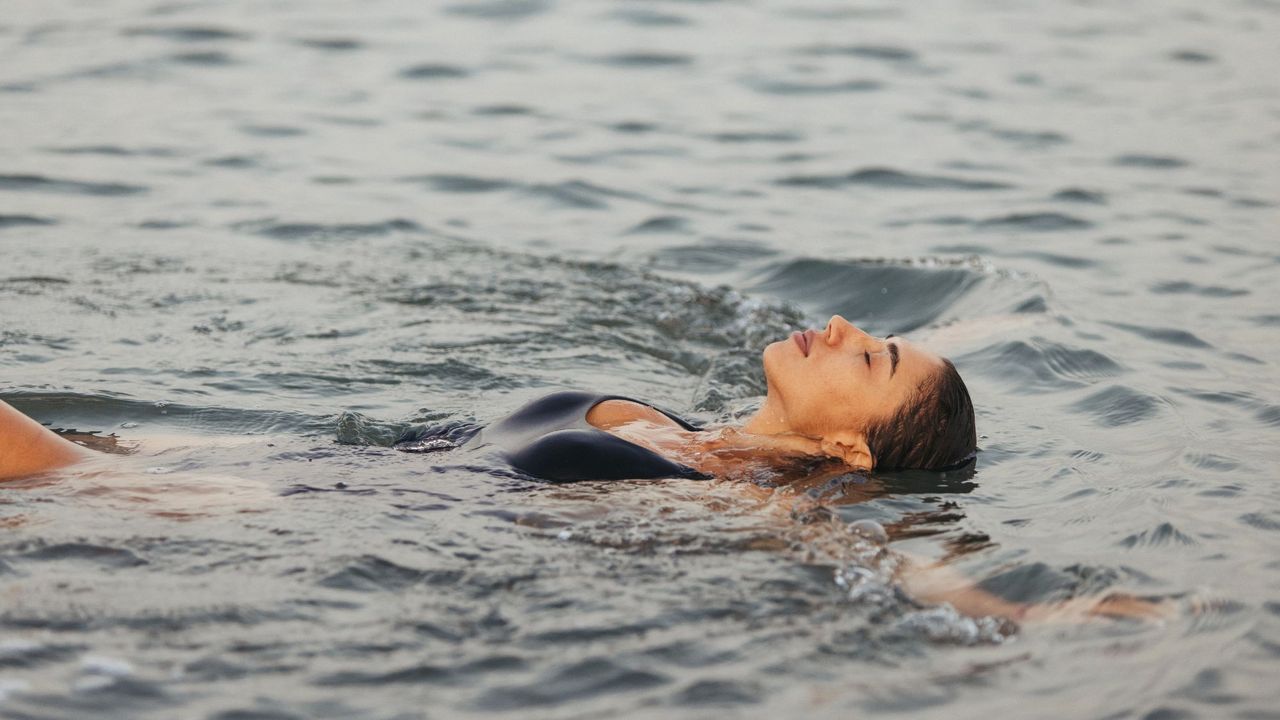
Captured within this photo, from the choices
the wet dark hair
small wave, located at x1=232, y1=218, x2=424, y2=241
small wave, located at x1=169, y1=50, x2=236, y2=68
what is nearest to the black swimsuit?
the wet dark hair

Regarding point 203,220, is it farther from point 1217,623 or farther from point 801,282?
point 1217,623

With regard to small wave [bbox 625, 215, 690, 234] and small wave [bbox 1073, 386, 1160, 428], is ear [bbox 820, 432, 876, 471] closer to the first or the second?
small wave [bbox 1073, 386, 1160, 428]

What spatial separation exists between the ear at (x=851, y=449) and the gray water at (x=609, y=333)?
170 mm

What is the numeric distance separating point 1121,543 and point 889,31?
11262 millimetres

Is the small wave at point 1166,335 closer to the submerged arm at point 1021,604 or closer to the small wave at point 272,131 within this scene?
the submerged arm at point 1021,604

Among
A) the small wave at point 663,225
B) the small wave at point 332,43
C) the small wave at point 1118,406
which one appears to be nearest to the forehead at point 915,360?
the small wave at point 1118,406

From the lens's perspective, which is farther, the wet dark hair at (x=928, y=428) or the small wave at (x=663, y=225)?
the small wave at (x=663, y=225)

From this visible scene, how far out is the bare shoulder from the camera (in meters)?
5.86

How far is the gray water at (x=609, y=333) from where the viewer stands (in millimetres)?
4227

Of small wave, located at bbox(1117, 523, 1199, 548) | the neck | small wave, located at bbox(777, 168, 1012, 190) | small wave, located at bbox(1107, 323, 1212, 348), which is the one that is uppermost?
small wave, located at bbox(777, 168, 1012, 190)

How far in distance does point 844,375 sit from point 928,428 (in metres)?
0.41

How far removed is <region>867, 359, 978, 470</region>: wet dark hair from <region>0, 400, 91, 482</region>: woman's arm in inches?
120

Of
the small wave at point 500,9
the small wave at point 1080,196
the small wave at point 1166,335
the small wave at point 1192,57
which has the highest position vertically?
the small wave at point 500,9

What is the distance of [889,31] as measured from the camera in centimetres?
1563
